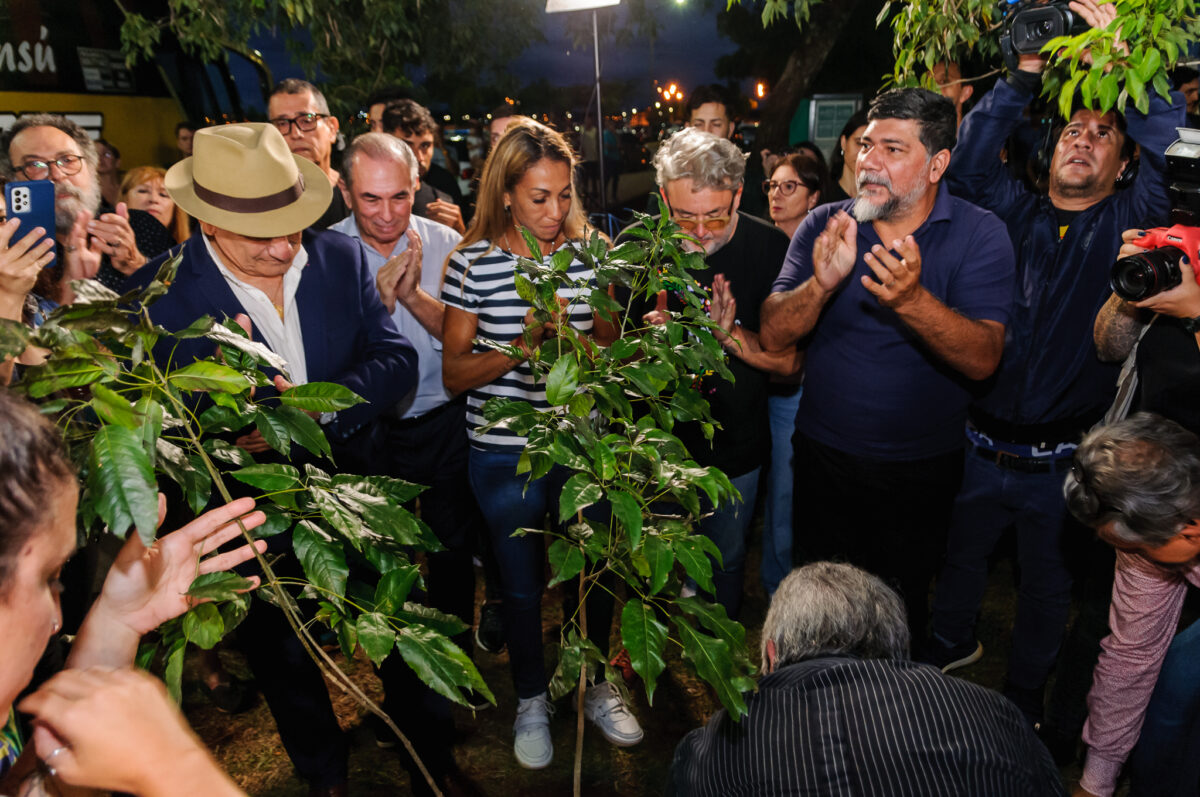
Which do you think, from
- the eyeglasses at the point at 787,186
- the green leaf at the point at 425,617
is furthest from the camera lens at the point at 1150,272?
the eyeglasses at the point at 787,186

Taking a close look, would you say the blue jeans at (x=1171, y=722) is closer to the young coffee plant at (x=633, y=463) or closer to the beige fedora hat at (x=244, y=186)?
the young coffee plant at (x=633, y=463)

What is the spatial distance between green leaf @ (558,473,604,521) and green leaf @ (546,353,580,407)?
14cm

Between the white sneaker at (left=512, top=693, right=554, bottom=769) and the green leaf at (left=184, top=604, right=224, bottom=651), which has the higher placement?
the green leaf at (left=184, top=604, right=224, bottom=651)

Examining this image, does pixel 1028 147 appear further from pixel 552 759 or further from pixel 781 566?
pixel 552 759

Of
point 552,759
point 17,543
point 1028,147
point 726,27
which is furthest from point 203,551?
point 726,27

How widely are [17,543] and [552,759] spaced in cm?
223

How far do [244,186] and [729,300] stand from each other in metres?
1.52

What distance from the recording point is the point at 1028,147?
4328mm

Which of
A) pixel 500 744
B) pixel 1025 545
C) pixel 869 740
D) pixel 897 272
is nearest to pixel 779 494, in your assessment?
pixel 1025 545

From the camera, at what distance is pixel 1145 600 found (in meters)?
2.15

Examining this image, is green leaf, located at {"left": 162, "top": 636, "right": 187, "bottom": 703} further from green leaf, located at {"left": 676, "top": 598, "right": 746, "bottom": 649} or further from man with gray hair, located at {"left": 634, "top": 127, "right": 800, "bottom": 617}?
man with gray hair, located at {"left": 634, "top": 127, "right": 800, "bottom": 617}

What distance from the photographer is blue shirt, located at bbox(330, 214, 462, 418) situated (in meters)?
2.91

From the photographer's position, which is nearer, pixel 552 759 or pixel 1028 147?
pixel 552 759

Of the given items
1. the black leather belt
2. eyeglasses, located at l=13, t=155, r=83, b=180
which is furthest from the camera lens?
eyeglasses, located at l=13, t=155, r=83, b=180
